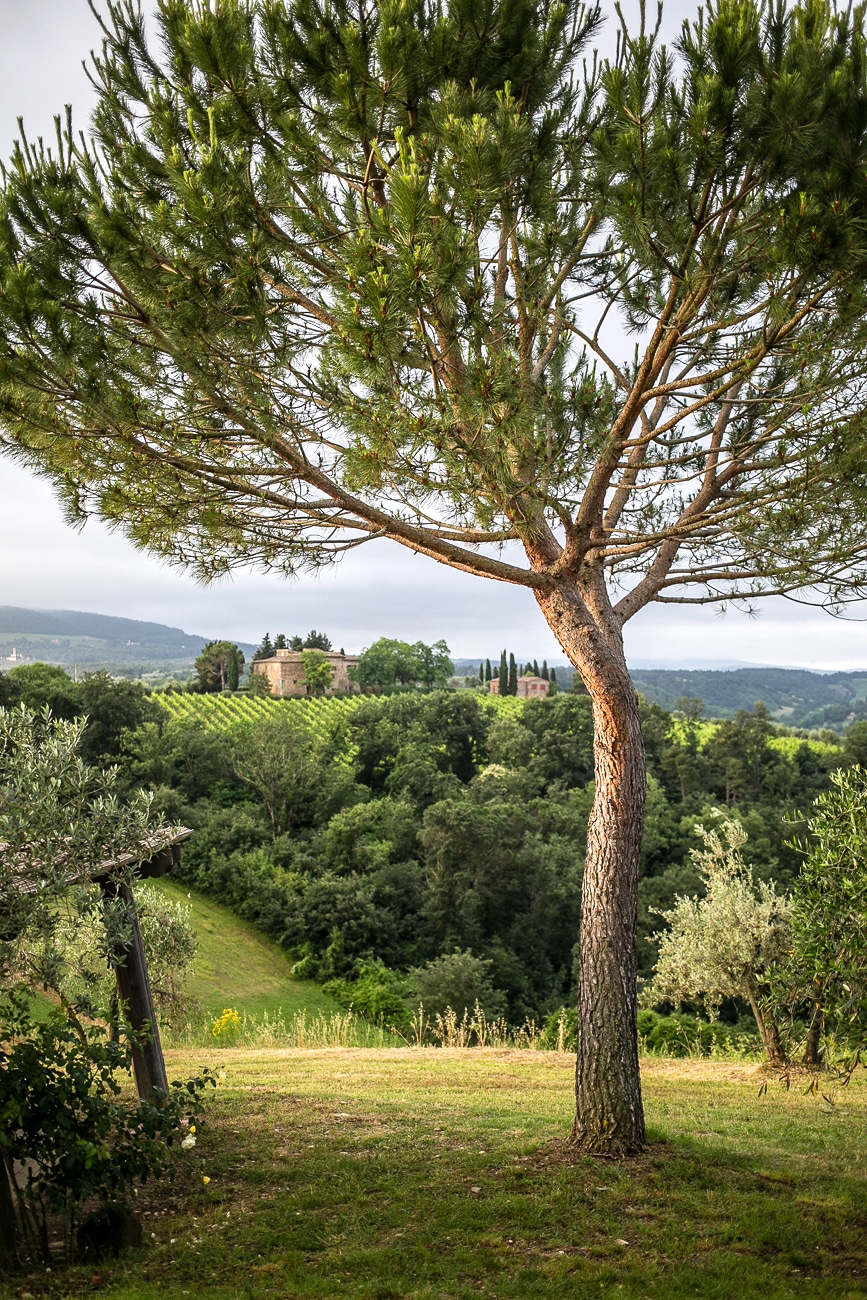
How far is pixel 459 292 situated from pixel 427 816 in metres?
23.6

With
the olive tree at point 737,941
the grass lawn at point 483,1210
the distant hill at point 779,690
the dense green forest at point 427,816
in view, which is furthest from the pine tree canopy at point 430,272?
the distant hill at point 779,690

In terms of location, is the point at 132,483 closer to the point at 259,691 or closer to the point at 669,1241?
the point at 669,1241

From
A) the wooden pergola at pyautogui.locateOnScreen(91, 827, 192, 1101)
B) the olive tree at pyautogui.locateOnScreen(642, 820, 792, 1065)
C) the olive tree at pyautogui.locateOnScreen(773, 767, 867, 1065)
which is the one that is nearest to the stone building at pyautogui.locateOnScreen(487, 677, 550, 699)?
the olive tree at pyautogui.locateOnScreen(642, 820, 792, 1065)

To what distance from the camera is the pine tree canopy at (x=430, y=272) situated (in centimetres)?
377

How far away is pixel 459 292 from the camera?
400 centimetres

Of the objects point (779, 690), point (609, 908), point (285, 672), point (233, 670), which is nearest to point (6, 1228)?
point (609, 908)

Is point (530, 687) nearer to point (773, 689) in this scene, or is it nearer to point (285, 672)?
point (285, 672)

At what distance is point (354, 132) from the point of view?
4352 millimetres

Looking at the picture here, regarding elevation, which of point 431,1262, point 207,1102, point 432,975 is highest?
point 431,1262

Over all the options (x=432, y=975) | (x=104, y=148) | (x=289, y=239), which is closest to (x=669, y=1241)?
(x=289, y=239)

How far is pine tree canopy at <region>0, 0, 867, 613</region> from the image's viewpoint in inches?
148

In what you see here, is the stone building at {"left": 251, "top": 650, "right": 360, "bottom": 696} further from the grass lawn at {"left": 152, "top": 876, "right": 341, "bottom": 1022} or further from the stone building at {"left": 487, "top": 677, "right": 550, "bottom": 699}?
the grass lawn at {"left": 152, "top": 876, "right": 341, "bottom": 1022}

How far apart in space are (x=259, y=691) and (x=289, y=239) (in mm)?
45329

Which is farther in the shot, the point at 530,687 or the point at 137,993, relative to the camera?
Answer: the point at 530,687
